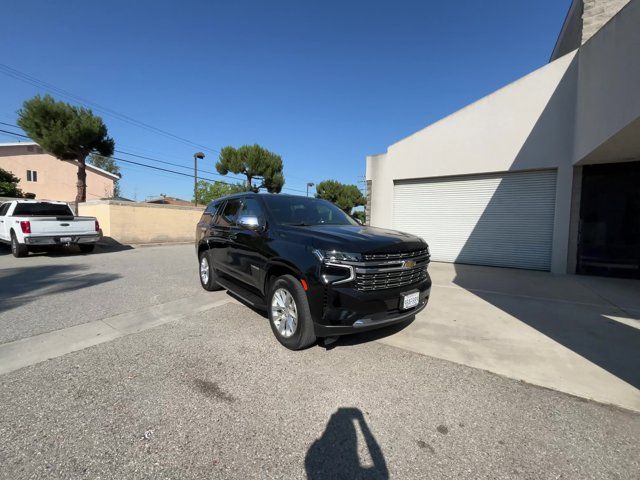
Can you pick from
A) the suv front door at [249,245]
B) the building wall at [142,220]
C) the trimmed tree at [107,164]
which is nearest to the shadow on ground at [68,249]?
the building wall at [142,220]

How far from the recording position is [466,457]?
75.0 inches

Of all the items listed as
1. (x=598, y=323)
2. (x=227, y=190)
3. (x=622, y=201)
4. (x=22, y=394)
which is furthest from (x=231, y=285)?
(x=227, y=190)

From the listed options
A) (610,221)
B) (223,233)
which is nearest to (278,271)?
(223,233)

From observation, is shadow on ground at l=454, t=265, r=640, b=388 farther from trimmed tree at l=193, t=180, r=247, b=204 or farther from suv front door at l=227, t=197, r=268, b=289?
trimmed tree at l=193, t=180, r=247, b=204

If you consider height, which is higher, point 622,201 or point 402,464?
point 622,201

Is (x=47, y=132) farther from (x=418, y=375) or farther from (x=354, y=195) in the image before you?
(x=354, y=195)

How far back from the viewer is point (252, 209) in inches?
173

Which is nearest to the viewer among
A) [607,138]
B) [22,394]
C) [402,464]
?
[402,464]

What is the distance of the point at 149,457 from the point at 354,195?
43942 millimetres

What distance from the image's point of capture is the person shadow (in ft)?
5.82

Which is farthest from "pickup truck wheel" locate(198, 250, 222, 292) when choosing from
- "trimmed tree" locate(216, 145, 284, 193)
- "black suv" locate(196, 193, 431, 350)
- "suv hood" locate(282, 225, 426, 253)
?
"trimmed tree" locate(216, 145, 284, 193)

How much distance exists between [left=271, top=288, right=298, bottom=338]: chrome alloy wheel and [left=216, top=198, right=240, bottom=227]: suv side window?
169 centimetres

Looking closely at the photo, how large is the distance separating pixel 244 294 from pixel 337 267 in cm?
188

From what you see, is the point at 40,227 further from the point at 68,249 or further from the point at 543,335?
the point at 543,335
